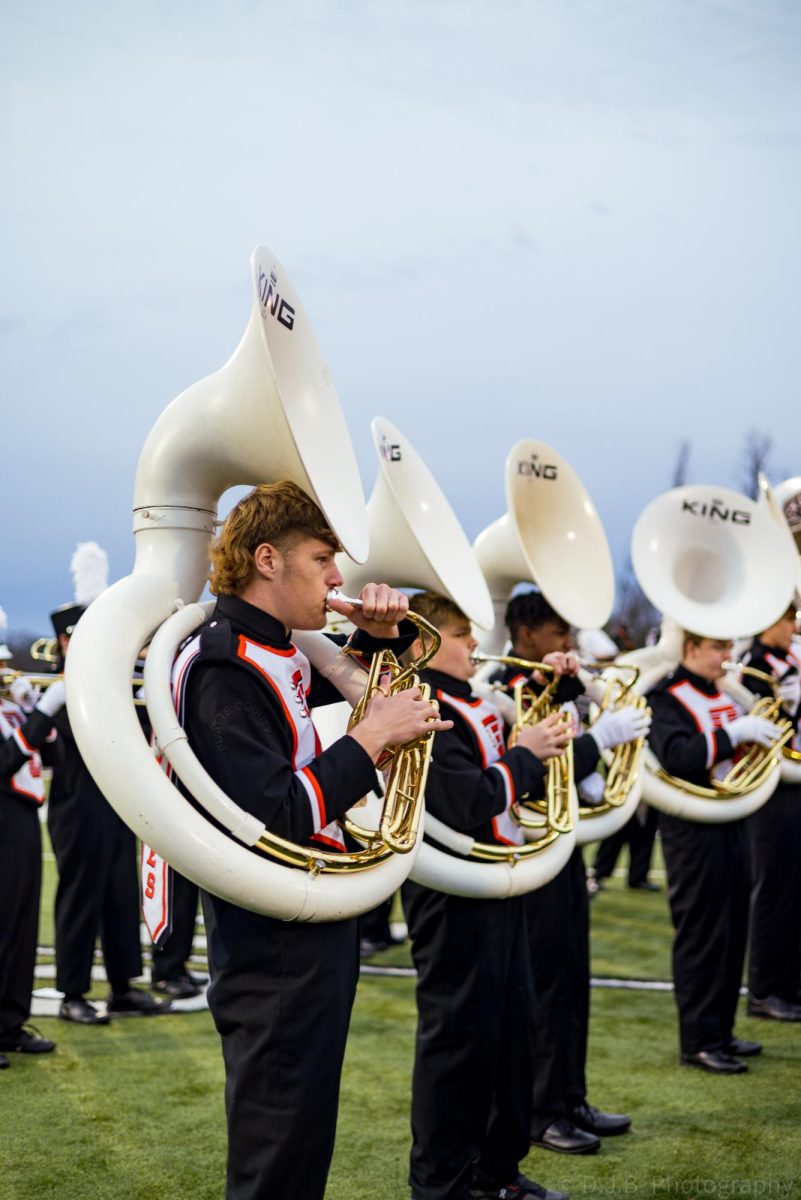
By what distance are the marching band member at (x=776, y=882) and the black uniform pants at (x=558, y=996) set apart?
171 cm

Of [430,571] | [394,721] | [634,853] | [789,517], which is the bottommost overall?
[634,853]

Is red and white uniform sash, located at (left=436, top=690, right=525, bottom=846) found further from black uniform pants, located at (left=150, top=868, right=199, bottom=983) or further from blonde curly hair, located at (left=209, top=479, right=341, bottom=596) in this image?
black uniform pants, located at (left=150, top=868, right=199, bottom=983)

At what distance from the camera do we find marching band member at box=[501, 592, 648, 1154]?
4066 mm

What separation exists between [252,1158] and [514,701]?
1978 mm

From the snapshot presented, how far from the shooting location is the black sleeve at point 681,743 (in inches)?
188

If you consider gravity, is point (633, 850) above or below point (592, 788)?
below

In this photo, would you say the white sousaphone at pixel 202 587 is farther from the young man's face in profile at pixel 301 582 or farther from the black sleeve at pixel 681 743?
the black sleeve at pixel 681 743

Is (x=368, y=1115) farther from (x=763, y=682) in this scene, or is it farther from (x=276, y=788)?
(x=763, y=682)

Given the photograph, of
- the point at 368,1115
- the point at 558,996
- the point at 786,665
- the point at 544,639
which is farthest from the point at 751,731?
the point at 368,1115

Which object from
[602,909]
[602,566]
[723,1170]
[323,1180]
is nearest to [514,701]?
[602,566]

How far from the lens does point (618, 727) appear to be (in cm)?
438

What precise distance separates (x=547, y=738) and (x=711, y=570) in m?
1.86

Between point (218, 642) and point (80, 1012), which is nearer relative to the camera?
point (218, 642)

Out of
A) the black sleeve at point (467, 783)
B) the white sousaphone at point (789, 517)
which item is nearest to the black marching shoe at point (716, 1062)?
the white sousaphone at point (789, 517)
